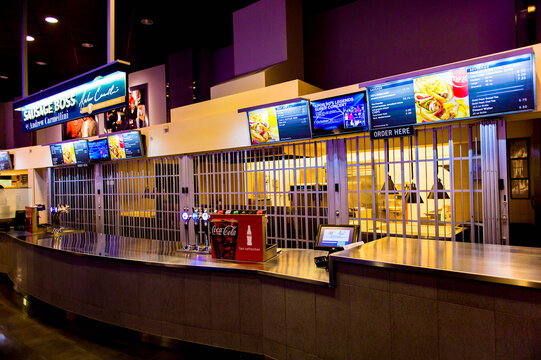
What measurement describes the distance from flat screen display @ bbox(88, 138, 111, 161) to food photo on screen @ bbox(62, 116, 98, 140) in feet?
4.81

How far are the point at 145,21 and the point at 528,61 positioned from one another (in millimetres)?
6054

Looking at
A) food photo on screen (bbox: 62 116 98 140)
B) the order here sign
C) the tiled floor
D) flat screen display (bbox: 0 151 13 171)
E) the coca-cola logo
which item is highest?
food photo on screen (bbox: 62 116 98 140)

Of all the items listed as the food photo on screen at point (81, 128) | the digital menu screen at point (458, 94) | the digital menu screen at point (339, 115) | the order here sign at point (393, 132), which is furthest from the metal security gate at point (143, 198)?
the digital menu screen at point (458, 94)

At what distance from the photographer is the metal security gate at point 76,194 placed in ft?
30.2

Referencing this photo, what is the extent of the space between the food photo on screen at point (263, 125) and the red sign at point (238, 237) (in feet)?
7.47

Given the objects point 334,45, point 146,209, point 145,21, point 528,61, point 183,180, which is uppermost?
point 145,21

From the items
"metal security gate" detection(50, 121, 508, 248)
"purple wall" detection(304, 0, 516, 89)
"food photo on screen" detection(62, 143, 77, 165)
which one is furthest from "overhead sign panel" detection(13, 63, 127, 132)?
"purple wall" detection(304, 0, 516, 89)

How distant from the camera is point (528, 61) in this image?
341 centimetres

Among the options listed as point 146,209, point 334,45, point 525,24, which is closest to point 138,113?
point 146,209

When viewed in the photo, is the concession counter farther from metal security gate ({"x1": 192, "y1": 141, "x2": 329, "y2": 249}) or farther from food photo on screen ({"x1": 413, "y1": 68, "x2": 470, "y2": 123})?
metal security gate ({"x1": 192, "y1": 141, "x2": 329, "y2": 249})

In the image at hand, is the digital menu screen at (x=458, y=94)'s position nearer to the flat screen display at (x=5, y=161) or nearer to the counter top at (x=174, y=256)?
the counter top at (x=174, y=256)

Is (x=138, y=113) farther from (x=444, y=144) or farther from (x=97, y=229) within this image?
(x=444, y=144)

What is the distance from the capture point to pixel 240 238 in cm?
338

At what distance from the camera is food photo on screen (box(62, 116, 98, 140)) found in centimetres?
962
